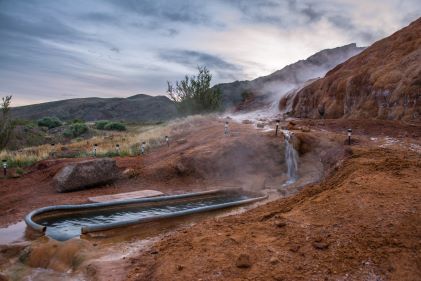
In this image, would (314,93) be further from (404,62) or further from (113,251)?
(113,251)

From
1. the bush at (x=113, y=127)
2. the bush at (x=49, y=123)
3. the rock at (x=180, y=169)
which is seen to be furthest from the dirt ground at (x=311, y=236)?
the bush at (x=49, y=123)

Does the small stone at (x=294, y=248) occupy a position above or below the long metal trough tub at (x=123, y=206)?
above

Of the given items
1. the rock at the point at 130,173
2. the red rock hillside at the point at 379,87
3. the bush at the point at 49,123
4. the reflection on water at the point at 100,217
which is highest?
the red rock hillside at the point at 379,87

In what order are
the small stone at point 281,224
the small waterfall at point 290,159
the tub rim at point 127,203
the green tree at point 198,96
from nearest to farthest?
the small stone at point 281,224 < the tub rim at point 127,203 < the small waterfall at point 290,159 < the green tree at point 198,96

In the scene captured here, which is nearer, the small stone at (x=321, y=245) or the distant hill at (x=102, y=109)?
the small stone at (x=321, y=245)

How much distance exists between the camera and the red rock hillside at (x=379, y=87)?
17244 millimetres

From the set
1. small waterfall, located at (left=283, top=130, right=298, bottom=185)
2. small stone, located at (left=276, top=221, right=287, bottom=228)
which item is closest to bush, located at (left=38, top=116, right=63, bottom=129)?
small waterfall, located at (left=283, top=130, right=298, bottom=185)

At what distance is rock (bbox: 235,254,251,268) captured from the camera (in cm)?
528

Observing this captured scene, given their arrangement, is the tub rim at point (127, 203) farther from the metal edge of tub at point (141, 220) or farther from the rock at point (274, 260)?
the rock at point (274, 260)

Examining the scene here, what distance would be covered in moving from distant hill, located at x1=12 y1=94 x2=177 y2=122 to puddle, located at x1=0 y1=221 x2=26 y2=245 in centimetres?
7491

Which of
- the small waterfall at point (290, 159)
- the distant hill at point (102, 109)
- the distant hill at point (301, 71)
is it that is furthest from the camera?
the distant hill at point (102, 109)

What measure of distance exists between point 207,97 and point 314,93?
9567 mm

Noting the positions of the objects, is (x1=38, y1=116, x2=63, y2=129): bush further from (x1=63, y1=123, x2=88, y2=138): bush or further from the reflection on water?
the reflection on water

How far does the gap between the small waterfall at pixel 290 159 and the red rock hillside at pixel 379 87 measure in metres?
5.62
